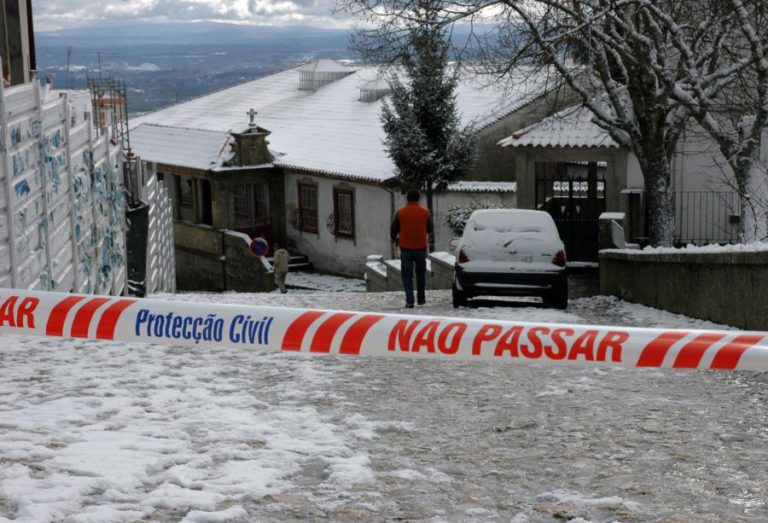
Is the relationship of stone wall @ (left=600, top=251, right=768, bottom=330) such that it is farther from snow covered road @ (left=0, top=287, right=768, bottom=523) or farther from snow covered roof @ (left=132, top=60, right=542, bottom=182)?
snow covered roof @ (left=132, top=60, right=542, bottom=182)

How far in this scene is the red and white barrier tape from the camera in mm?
5465

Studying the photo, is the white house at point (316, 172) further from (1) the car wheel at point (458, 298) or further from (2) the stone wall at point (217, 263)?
(1) the car wheel at point (458, 298)

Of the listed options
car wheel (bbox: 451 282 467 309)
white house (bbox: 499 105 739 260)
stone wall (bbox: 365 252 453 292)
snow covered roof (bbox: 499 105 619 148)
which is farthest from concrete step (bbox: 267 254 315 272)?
car wheel (bbox: 451 282 467 309)

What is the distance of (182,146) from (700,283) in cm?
3223

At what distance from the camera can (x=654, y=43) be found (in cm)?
1716

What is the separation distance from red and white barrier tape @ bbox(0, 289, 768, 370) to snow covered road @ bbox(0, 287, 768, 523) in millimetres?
790

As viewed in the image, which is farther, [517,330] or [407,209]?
[407,209]

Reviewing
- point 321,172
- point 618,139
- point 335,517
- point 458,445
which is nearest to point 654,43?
point 618,139

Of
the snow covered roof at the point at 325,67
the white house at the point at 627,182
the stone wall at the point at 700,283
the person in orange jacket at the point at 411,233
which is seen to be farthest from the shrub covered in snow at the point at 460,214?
the snow covered roof at the point at 325,67

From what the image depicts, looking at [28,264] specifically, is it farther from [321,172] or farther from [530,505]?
[321,172]

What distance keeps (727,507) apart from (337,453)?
2358 mm

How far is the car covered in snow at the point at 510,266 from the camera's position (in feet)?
50.5

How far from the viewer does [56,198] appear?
12.8 metres

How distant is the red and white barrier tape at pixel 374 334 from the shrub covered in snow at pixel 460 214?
2473 centimetres
